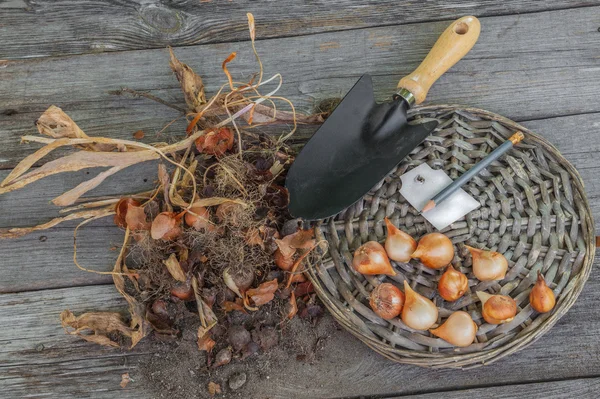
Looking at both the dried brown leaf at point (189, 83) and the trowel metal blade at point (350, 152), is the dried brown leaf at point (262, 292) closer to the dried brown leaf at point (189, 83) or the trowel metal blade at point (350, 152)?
the trowel metal blade at point (350, 152)

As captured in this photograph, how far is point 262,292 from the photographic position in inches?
37.8

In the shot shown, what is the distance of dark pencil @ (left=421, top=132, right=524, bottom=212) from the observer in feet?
3.30

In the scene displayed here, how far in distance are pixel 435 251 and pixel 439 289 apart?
69 mm

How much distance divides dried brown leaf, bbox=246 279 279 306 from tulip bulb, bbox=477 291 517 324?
1.22ft

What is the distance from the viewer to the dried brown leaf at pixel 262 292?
96 centimetres

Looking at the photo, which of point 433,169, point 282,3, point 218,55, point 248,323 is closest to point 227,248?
point 248,323

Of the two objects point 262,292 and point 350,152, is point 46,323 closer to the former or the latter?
point 262,292

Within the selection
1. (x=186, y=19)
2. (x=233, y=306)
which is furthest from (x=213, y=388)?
(x=186, y=19)

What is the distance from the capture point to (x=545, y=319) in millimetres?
946

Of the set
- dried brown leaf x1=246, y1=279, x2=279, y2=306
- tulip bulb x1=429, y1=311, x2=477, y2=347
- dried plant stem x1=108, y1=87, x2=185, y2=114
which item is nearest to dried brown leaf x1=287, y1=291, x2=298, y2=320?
dried brown leaf x1=246, y1=279, x2=279, y2=306

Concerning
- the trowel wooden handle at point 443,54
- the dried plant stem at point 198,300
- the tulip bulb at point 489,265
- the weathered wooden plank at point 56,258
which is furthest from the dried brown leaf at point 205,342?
the trowel wooden handle at point 443,54

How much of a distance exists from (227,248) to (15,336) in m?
0.50

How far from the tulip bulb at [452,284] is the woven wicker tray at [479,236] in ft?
0.10

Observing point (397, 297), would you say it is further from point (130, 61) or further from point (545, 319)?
point (130, 61)
